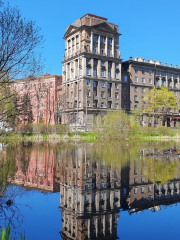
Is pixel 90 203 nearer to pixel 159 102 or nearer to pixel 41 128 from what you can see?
pixel 41 128

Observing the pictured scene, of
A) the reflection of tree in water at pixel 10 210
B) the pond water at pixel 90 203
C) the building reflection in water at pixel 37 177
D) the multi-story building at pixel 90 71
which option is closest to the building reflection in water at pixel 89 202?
the pond water at pixel 90 203

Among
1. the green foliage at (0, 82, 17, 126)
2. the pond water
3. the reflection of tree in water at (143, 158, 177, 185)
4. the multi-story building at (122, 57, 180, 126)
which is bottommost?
the pond water

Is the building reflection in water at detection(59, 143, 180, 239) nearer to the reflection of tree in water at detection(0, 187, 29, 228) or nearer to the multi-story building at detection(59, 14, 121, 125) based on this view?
the reflection of tree in water at detection(0, 187, 29, 228)

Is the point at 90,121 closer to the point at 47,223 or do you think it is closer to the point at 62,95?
the point at 62,95

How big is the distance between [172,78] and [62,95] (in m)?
34.6

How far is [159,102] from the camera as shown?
71.6 metres

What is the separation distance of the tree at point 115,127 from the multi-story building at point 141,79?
2677cm

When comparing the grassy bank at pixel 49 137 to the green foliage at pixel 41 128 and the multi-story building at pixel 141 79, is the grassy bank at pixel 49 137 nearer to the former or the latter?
the green foliage at pixel 41 128

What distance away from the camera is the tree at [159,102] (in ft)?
233

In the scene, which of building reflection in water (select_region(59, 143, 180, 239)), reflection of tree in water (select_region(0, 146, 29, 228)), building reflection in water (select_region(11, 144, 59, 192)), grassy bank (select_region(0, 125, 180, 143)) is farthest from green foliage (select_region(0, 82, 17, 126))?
grassy bank (select_region(0, 125, 180, 143))

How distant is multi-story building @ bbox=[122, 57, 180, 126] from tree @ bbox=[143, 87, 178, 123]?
216cm

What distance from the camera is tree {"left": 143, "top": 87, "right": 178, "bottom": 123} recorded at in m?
71.1

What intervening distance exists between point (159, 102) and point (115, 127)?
30242 mm

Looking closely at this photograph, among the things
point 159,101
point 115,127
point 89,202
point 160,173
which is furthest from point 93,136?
point 89,202
